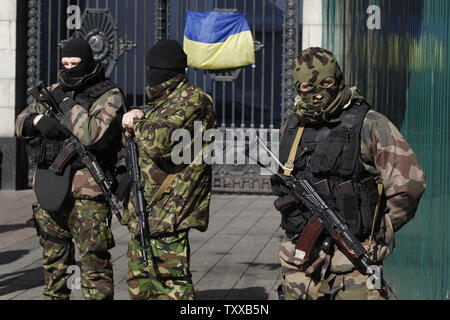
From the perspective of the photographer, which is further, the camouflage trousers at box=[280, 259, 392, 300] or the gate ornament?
the gate ornament

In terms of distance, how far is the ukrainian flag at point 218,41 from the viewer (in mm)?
12641

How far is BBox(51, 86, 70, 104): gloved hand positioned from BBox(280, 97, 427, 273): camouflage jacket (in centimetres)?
210

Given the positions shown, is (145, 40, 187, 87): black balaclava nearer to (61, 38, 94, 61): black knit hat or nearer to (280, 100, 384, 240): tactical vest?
(61, 38, 94, 61): black knit hat

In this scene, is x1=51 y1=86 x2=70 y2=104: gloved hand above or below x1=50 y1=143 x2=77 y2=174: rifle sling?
above

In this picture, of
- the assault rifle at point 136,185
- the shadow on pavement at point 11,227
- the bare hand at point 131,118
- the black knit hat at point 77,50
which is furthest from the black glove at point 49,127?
the shadow on pavement at point 11,227

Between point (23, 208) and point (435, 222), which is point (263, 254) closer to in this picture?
point (435, 222)

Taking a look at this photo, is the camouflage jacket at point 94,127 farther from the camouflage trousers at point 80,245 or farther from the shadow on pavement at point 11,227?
the shadow on pavement at point 11,227

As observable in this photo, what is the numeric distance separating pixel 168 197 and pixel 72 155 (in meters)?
0.90

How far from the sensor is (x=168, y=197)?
4.73 metres

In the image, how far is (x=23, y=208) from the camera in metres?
11.3

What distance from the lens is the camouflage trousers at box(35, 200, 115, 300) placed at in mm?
5227

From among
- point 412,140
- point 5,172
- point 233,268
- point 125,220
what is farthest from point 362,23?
point 5,172

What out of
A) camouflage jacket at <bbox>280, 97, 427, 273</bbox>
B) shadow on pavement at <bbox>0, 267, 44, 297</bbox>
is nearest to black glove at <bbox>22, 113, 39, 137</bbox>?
shadow on pavement at <bbox>0, 267, 44, 297</bbox>

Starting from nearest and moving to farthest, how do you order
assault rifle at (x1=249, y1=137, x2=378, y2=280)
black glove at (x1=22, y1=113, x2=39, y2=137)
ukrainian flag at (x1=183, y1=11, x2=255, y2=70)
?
assault rifle at (x1=249, y1=137, x2=378, y2=280) → black glove at (x1=22, y1=113, x2=39, y2=137) → ukrainian flag at (x1=183, y1=11, x2=255, y2=70)
